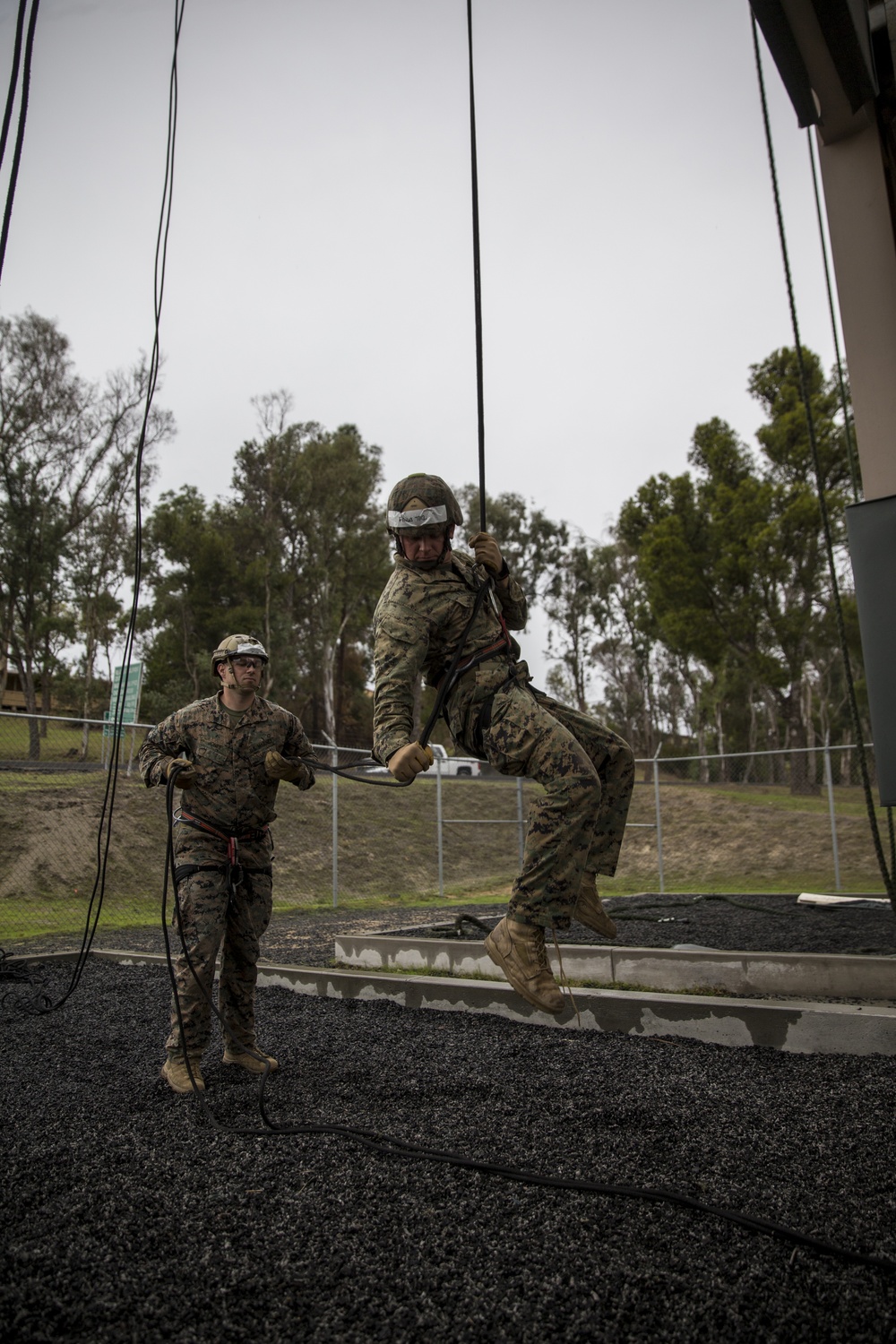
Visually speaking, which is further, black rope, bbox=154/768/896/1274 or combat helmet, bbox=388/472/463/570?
combat helmet, bbox=388/472/463/570

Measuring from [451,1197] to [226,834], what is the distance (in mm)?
2417

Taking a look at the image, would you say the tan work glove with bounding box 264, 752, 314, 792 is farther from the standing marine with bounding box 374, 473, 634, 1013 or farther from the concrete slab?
the concrete slab

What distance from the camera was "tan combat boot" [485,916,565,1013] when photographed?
354cm

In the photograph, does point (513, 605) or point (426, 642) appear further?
point (513, 605)

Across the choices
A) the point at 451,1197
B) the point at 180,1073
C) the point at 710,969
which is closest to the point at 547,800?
the point at 451,1197

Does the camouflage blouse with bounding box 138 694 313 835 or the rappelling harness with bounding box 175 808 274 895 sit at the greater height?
the camouflage blouse with bounding box 138 694 313 835

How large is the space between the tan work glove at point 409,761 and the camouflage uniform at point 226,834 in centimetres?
168

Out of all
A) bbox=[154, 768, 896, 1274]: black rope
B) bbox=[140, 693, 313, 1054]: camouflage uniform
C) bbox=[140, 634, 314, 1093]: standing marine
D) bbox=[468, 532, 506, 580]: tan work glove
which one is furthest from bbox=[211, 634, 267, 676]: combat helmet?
bbox=[468, 532, 506, 580]: tan work glove

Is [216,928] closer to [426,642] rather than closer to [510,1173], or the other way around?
[426,642]

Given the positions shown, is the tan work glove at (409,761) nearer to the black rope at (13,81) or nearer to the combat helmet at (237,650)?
the combat helmet at (237,650)

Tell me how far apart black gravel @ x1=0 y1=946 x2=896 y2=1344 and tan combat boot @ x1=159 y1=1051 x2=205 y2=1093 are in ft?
0.32

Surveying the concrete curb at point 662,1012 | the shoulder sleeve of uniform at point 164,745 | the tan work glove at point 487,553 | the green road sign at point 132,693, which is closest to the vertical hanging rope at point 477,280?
the tan work glove at point 487,553

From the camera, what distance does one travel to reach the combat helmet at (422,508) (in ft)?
12.8

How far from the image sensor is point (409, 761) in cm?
350
